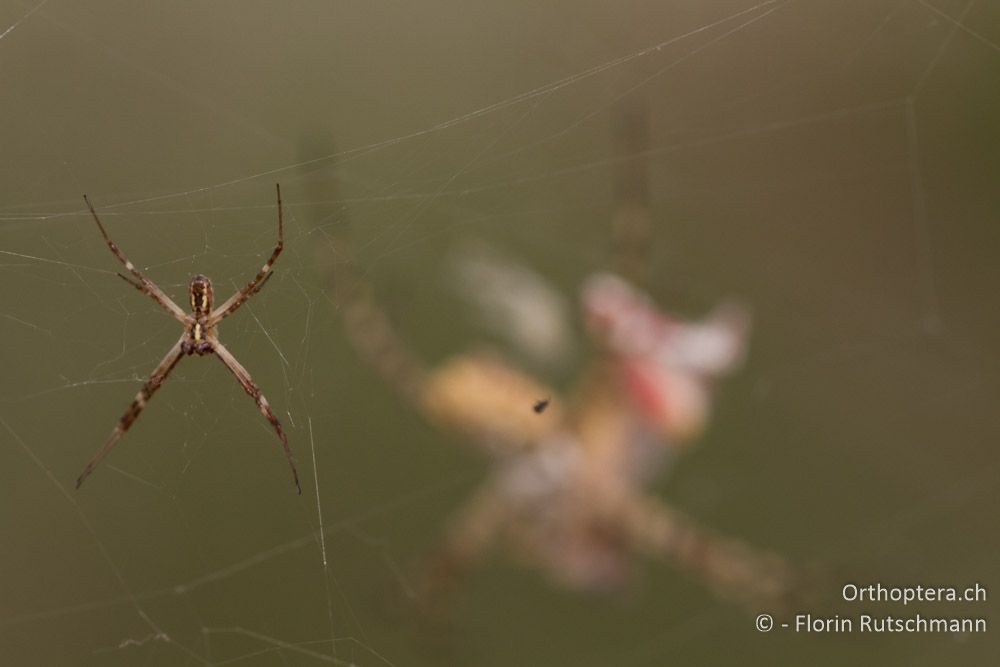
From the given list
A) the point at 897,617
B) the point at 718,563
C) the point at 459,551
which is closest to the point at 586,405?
the point at 459,551

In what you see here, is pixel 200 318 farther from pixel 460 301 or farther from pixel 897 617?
pixel 897 617

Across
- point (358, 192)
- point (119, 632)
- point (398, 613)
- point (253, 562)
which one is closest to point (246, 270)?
point (358, 192)

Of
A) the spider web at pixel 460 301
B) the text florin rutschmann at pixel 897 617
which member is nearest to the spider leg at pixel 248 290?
the spider web at pixel 460 301

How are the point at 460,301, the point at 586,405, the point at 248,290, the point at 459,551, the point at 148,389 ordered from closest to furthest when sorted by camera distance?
the point at 248,290, the point at 148,389, the point at 586,405, the point at 459,551, the point at 460,301

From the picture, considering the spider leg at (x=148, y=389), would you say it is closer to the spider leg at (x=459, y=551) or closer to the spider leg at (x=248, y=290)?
the spider leg at (x=248, y=290)

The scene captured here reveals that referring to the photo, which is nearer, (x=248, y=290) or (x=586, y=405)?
(x=248, y=290)

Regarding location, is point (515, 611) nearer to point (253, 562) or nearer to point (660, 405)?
point (253, 562)
